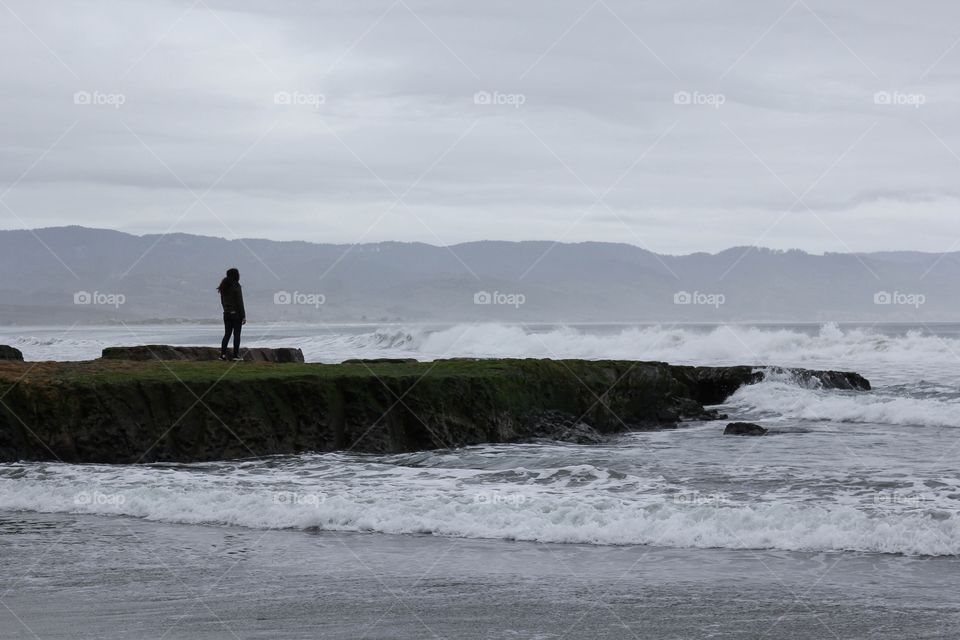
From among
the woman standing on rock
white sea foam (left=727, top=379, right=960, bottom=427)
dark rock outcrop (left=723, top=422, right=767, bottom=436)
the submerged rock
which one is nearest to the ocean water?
dark rock outcrop (left=723, top=422, right=767, bottom=436)

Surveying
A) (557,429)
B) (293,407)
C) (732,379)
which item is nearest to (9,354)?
(293,407)

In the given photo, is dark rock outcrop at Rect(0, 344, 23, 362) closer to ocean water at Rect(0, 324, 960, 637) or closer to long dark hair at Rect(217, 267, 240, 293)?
long dark hair at Rect(217, 267, 240, 293)

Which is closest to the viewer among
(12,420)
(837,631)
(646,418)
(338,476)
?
(837,631)

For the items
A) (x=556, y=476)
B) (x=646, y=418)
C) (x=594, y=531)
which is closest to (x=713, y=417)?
(x=646, y=418)

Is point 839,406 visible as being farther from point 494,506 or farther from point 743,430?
point 494,506

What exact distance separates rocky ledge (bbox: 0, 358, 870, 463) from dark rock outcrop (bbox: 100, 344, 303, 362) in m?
3.05

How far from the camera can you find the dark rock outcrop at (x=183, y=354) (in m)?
22.2

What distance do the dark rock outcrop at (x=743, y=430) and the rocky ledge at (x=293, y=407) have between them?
5.89 ft

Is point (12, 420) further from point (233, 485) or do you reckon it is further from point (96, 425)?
point (233, 485)

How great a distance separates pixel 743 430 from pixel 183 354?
1238cm

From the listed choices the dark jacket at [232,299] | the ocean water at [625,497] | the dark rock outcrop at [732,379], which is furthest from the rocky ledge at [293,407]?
the dark rock outcrop at [732,379]

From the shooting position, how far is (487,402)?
18078 millimetres

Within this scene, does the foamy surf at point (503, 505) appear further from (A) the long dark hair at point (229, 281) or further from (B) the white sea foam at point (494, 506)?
(A) the long dark hair at point (229, 281)

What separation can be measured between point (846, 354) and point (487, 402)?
34054 millimetres
